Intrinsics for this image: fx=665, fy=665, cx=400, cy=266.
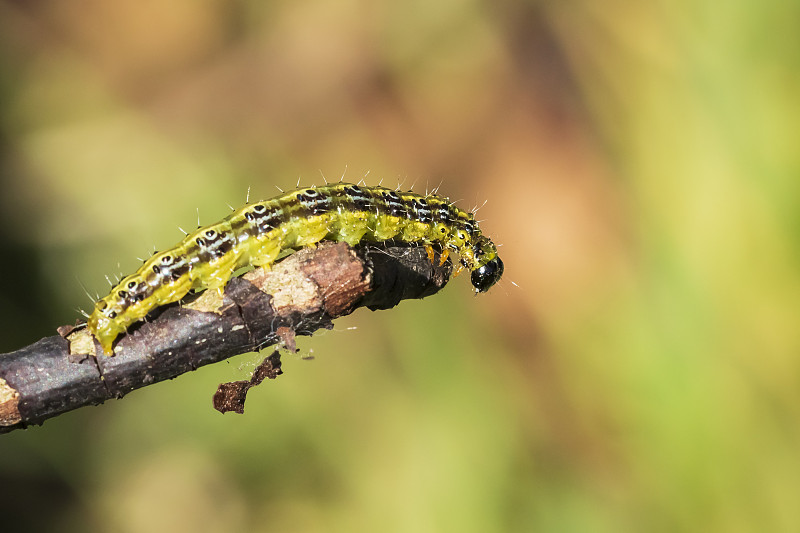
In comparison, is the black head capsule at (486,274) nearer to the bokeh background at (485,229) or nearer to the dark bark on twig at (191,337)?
the bokeh background at (485,229)

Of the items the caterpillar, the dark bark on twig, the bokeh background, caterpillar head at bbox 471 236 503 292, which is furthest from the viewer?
the bokeh background

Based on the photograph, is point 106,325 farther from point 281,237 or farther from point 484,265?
point 484,265

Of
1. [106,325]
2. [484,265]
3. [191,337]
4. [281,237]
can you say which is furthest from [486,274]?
[106,325]

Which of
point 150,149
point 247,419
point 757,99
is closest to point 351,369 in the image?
point 247,419

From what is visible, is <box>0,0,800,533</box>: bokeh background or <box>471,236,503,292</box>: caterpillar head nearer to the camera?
<box>471,236,503,292</box>: caterpillar head

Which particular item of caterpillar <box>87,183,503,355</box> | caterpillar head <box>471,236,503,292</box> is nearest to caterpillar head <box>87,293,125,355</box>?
caterpillar <box>87,183,503,355</box>

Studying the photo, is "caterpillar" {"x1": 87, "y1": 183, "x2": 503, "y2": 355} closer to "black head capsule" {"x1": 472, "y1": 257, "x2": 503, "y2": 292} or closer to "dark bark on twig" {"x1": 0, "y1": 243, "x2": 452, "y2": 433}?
"black head capsule" {"x1": 472, "y1": 257, "x2": 503, "y2": 292}

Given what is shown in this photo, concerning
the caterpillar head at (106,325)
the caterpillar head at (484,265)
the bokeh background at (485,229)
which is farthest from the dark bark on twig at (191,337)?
the bokeh background at (485,229)

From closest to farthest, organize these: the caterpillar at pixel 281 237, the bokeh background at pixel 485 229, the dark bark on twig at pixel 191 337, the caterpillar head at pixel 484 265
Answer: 1. the dark bark on twig at pixel 191 337
2. the caterpillar at pixel 281 237
3. the caterpillar head at pixel 484 265
4. the bokeh background at pixel 485 229
